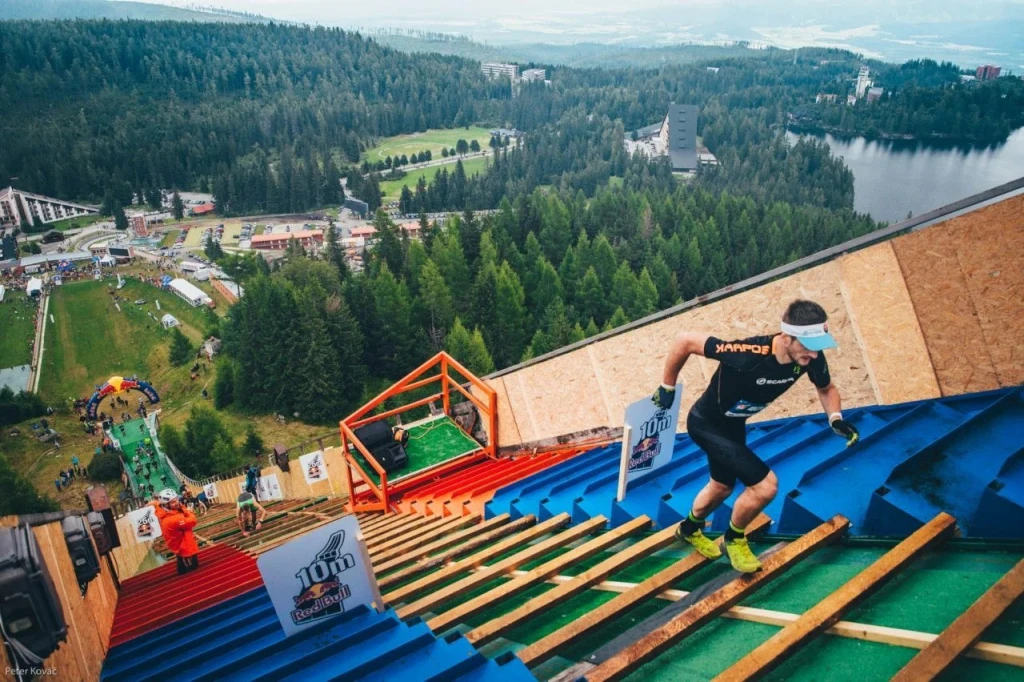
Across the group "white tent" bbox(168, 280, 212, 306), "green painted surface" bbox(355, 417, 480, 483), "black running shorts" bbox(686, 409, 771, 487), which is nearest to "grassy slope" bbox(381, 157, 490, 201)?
"white tent" bbox(168, 280, 212, 306)

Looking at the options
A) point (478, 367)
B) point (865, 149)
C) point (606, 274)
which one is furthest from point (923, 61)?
point (478, 367)

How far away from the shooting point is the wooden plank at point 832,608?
9.00 ft

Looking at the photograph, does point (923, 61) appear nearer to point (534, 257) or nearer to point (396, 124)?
point (396, 124)

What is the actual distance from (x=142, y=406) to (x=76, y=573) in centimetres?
4285

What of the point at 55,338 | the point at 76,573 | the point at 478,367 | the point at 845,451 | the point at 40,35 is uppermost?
the point at 40,35

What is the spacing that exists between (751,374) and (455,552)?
3.05m

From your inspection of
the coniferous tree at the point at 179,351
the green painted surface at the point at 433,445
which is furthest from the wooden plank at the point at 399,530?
the coniferous tree at the point at 179,351

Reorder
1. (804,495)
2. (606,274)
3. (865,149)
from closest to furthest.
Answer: (804,495)
(606,274)
(865,149)

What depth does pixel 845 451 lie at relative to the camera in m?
5.22

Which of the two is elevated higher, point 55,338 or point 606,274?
point 606,274

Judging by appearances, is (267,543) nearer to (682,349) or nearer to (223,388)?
(682,349)

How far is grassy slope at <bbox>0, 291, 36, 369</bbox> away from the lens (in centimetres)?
5782

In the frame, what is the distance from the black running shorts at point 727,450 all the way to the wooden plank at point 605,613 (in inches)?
22.6

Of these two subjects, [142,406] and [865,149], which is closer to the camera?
[142,406]
